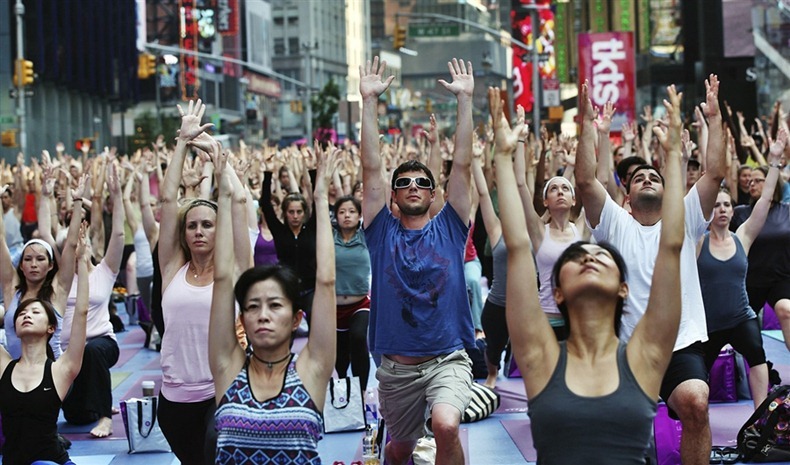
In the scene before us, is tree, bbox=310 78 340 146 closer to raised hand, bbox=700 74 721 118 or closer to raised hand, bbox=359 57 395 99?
raised hand, bbox=359 57 395 99

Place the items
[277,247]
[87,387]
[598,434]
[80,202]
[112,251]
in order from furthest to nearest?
[277,247] < [87,387] < [112,251] < [80,202] < [598,434]

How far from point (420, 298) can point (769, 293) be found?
442 cm

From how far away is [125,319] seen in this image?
1848 cm

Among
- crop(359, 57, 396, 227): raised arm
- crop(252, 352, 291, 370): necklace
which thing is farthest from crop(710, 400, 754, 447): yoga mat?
crop(252, 352, 291, 370): necklace

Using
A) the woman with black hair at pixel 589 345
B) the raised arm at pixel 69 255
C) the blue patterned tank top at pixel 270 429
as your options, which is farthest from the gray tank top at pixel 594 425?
the raised arm at pixel 69 255

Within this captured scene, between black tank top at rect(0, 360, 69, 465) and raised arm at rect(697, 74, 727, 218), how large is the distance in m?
3.65

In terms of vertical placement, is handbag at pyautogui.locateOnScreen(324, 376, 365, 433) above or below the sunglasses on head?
below

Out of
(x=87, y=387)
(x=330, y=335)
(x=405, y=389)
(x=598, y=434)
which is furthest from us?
(x=87, y=387)

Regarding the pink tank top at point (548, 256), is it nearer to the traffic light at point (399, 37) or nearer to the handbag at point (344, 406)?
the handbag at point (344, 406)

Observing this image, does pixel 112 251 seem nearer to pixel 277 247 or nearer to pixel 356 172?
pixel 277 247

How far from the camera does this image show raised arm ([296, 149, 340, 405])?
461 centimetres

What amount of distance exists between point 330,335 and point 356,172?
15282 mm

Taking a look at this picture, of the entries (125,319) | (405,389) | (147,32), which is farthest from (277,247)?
(147,32)

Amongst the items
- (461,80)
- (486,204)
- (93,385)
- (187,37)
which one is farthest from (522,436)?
(187,37)
